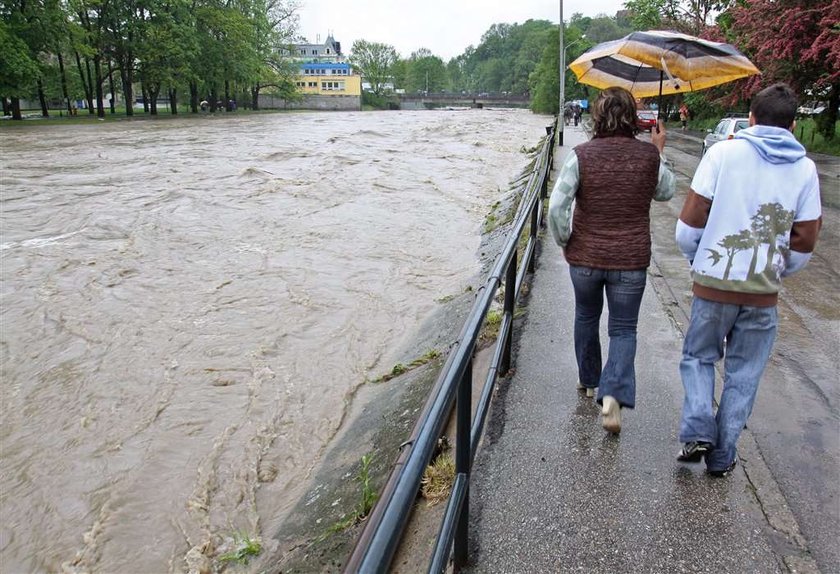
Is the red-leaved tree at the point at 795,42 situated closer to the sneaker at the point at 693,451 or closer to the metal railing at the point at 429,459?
the sneaker at the point at 693,451

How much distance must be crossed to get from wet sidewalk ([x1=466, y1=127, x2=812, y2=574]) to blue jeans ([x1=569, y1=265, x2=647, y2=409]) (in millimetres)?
332

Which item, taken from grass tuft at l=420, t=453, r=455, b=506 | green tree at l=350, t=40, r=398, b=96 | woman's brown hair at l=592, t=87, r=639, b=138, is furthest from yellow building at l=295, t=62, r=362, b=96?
grass tuft at l=420, t=453, r=455, b=506

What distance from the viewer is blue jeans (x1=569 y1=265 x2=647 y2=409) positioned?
11.2 ft

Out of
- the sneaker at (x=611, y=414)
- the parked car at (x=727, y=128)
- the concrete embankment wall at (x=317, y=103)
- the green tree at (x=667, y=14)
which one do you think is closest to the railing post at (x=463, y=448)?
the sneaker at (x=611, y=414)

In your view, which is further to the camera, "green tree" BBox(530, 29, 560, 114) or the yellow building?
the yellow building

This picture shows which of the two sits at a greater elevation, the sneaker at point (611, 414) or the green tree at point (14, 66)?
the green tree at point (14, 66)

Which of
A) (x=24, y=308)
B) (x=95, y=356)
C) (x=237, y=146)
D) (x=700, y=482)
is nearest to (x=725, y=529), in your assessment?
(x=700, y=482)

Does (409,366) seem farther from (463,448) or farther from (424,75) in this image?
(424,75)

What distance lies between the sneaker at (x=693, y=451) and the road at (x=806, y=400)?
408 mm

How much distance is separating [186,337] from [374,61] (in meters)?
130

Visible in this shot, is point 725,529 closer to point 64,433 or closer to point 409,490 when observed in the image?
point 409,490

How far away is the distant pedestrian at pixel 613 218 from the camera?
10.8 feet

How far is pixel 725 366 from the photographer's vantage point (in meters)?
3.13

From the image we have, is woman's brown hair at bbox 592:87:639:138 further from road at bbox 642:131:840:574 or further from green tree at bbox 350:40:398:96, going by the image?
green tree at bbox 350:40:398:96
